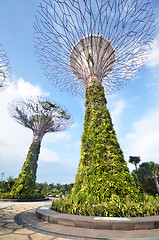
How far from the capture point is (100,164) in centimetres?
514

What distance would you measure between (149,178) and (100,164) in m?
20.5

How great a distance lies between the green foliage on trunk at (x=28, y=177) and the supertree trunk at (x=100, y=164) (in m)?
7.84

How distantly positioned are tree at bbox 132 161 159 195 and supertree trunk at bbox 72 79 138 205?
17.7 m

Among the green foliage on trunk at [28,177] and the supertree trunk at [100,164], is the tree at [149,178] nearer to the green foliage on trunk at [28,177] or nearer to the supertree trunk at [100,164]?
the green foliage on trunk at [28,177]

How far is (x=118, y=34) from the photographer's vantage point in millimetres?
6820

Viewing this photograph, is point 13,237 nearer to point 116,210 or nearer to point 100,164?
point 116,210

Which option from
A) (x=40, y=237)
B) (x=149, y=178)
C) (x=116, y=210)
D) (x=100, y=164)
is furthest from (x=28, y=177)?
(x=149, y=178)

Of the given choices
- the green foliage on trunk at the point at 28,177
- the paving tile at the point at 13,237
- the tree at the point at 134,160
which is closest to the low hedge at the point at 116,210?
the paving tile at the point at 13,237

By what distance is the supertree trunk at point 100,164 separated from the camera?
457 centimetres

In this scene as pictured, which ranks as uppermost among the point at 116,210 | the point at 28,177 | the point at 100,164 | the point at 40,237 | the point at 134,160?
the point at 134,160

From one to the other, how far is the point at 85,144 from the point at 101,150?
2.74 ft

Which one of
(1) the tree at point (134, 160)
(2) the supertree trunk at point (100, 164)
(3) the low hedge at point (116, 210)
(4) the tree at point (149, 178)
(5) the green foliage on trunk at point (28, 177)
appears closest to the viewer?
(3) the low hedge at point (116, 210)

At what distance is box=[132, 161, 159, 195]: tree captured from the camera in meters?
20.3

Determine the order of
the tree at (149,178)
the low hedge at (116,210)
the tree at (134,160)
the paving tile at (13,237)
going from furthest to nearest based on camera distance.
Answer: the tree at (134,160), the tree at (149,178), the low hedge at (116,210), the paving tile at (13,237)
